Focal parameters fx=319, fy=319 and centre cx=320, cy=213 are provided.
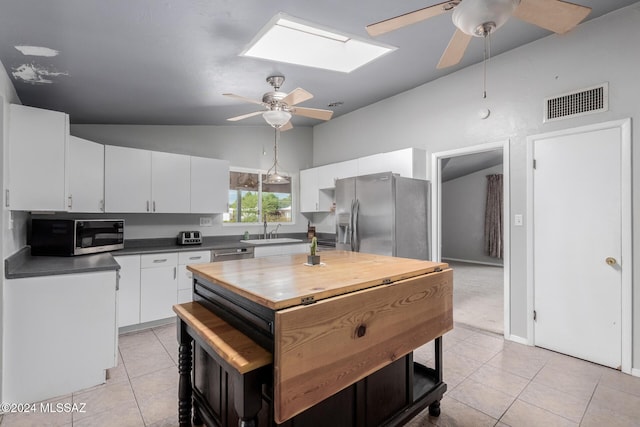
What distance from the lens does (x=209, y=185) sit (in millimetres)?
4324

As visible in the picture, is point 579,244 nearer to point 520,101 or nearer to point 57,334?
point 520,101

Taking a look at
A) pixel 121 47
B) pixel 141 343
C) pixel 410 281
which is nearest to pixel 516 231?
pixel 410 281

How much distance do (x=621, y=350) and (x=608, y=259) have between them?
73 centimetres

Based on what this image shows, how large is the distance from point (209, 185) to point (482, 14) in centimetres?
372

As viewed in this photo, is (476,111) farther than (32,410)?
Yes

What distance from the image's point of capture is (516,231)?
318 cm

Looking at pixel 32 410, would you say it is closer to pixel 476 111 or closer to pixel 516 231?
pixel 516 231

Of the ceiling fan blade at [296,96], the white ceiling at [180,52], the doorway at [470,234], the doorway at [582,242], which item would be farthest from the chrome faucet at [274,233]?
the doorway at [582,242]

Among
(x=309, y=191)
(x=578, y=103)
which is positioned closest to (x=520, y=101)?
(x=578, y=103)

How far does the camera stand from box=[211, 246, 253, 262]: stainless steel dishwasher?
13.2ft

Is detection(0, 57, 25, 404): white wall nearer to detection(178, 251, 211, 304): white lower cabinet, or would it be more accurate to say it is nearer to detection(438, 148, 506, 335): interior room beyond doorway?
detection(178, 251, 211, 304): white lower cabinet

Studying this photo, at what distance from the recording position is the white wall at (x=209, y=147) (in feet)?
13.1

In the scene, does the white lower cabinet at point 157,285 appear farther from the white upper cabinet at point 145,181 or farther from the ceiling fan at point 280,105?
the ceiling fan at point 280,105

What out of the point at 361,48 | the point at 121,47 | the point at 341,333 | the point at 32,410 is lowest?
the point at 32,410
